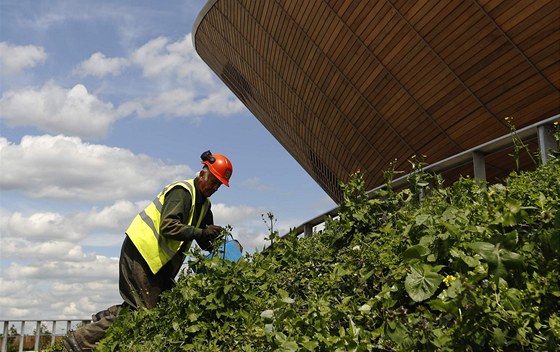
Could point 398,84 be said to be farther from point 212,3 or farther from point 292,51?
point 212,3

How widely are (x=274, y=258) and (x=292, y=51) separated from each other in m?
12.7

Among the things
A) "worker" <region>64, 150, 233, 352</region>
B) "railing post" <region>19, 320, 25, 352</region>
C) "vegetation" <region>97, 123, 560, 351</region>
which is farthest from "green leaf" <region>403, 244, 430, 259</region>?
"railing post" <region>19, 320, 25, 352</region>

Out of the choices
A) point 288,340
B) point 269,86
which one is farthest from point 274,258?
point 269,86

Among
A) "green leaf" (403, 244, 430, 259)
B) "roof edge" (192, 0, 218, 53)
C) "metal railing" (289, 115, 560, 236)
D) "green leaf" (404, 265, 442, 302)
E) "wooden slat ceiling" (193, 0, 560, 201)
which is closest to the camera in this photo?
"green leaf" (404, 265, 442, 302)

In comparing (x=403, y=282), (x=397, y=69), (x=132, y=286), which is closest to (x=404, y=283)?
(x=403, y=282)

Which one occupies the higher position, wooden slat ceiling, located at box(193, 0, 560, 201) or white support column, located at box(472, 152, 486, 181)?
wooden slat ceiling, located at box(193, 0, 560, 201)

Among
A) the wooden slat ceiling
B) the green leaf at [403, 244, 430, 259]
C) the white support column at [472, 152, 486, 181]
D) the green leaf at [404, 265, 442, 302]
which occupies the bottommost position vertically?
the green leaf at [404, 265, 442, 302]

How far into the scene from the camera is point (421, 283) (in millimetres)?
2182

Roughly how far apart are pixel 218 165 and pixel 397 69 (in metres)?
8.15

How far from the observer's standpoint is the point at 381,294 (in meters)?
2.45

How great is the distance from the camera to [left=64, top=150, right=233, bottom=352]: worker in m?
5.24

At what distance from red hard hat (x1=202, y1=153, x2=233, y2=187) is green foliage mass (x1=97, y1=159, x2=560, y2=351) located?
1522 mm

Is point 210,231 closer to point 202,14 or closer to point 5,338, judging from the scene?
point 5,338

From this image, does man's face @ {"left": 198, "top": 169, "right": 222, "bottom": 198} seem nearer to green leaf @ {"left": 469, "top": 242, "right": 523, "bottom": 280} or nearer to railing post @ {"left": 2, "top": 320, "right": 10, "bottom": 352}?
green leaf @ {"left": 469, "top": 242, "right": 523, "bottom": 280}
